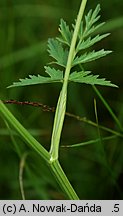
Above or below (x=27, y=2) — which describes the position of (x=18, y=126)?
below

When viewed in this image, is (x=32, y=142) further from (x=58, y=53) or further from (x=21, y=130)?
(x=58, y=53)

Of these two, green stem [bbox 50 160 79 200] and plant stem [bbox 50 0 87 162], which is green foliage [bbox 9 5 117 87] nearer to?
plant stem [bbox 50 0 87 162]

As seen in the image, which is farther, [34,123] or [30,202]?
[34,123]

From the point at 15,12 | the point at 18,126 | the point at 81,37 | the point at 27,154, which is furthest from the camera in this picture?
the point at 15,12

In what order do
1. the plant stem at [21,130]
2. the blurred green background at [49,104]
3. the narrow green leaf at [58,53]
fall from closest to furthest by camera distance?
the plant stem at [21,130]
the narrow green leaf at [58,53]
the blurred green background at [49,104]

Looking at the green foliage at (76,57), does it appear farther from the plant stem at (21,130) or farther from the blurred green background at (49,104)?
the blurred green background at (49,104)

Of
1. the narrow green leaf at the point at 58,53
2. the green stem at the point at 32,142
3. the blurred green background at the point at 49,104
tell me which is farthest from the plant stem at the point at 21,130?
the blurred green background at the point at 49,104

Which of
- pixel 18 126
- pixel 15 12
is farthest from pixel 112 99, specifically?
pixel 18 126

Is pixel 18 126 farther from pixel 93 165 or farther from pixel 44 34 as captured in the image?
pixel 44 34

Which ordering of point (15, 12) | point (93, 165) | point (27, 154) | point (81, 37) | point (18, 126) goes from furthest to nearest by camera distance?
point (15, 12)
point (93, 165)
point (27, 154)
point (81, 37)
point (18, 126)
